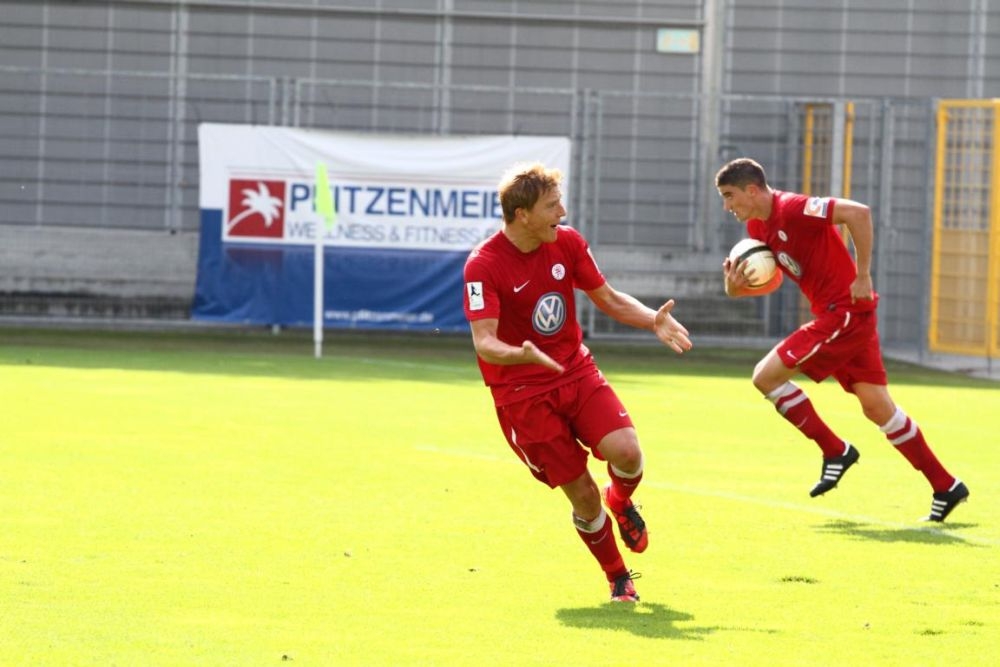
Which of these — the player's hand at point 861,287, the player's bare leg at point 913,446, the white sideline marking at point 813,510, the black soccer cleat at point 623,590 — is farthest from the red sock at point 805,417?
the black soccer cleat at point 623,590

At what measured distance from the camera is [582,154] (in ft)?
83.0

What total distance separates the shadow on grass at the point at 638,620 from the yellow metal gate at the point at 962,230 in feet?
55.9

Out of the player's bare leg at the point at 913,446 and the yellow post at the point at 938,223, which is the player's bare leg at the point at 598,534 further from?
the yellow post at the point at 938,223

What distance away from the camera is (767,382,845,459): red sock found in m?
10.6

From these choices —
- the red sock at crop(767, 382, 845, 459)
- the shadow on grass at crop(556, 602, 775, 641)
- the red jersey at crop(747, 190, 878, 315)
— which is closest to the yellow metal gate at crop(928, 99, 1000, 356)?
the red jersey at crop(747, 190, 878, 315)

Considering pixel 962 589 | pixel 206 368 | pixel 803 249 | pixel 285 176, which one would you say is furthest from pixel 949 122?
pixel 962 589

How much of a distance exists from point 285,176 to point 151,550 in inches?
620

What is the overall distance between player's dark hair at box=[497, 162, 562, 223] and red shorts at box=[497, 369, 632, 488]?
2.56 ft

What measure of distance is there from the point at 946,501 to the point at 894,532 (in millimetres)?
540

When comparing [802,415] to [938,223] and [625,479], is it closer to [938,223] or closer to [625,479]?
[625,479]

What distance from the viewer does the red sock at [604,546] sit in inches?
295

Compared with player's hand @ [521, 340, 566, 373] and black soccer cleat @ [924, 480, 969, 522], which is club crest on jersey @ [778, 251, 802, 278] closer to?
black soccer cleat @ [924, 480, 969, 522]

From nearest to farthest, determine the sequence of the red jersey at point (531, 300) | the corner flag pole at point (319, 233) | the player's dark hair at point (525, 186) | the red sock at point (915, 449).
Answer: the player's dark hair at point (525, 186) < the red jersey at point (531, 300) < the red sock at point (915, 449) < the corner flag pole at point (319, 233)

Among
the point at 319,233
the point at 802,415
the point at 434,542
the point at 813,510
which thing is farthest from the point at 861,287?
the point at 319,233
